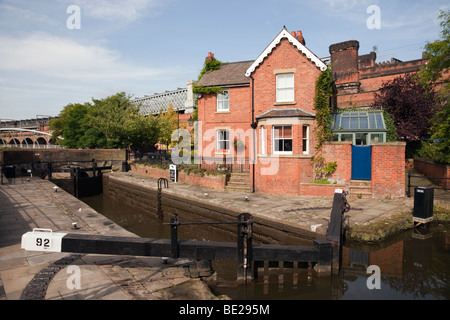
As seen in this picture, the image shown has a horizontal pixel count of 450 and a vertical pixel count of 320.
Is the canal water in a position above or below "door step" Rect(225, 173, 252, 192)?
below

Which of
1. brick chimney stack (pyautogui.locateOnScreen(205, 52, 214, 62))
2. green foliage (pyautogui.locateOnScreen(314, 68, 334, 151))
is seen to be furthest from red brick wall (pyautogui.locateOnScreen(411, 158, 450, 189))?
brick chimney stack (pyautogui.locateOnScreen(205, 52, 214, 62))

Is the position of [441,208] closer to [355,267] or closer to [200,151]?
[355,267]

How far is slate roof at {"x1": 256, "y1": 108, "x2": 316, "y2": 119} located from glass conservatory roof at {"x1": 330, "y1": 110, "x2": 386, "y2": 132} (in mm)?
2269

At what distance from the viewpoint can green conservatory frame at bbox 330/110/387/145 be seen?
1758cm

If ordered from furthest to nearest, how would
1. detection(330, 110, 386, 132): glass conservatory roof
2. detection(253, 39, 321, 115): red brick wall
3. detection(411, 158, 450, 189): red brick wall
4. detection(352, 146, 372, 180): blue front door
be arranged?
detection(330, 110, 386, 132): glass conservatory roof
detection(253, 39, 321, 115): red brick wall
detection(411, 158, 450, 189): red brick wall
detection(352, 146, 372, 180): blue front door

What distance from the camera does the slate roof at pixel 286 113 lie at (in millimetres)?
16375

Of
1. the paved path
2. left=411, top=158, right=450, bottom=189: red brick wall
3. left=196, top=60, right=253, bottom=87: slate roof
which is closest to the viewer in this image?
the paved path

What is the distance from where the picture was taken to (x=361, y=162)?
609 inches

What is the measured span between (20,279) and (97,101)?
136 feet

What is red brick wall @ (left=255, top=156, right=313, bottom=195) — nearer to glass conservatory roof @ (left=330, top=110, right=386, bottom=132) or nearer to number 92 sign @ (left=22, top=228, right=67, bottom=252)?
glass conservatory roof @ (left=330, top=110, right=386, bottom=132)

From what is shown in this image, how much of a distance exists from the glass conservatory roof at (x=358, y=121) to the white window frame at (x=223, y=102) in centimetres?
790

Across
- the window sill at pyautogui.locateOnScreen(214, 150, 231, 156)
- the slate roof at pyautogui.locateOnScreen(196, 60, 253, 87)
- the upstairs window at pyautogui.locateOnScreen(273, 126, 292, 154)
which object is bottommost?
the window sill at pyautogui.locateOnScreen(214, 150, 231, 156)
